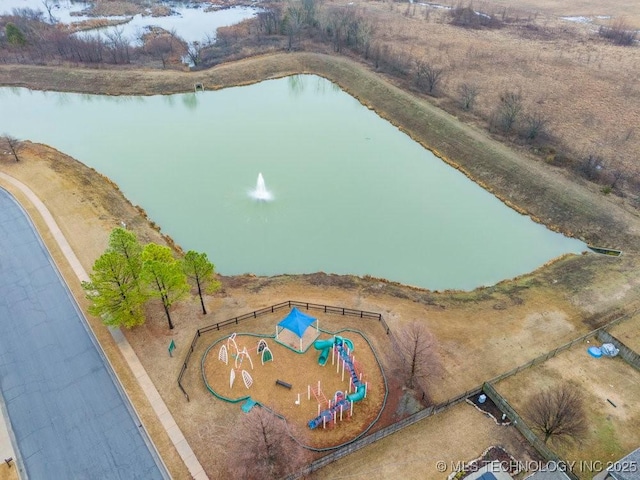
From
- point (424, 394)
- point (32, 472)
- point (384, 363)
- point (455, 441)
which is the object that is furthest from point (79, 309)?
point (455, 441)

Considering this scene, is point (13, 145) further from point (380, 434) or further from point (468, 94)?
point (468, 94)

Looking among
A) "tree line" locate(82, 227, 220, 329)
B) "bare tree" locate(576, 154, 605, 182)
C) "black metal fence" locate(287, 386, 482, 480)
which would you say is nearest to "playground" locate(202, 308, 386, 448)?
"black metal fence" locate(287, 386, 482, 480)

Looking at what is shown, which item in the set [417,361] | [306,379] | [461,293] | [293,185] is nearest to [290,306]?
[306,379]

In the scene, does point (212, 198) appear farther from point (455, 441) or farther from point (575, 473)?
point (575, 473)

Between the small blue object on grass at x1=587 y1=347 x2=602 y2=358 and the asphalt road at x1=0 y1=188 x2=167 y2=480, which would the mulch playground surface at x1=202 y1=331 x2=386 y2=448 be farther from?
the small blue object on grass at x1=587 y1=347 x2=602 y2=358

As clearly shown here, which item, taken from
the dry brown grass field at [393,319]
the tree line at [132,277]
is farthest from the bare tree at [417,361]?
the tree line at [132,277]

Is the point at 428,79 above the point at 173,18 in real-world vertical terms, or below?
below
